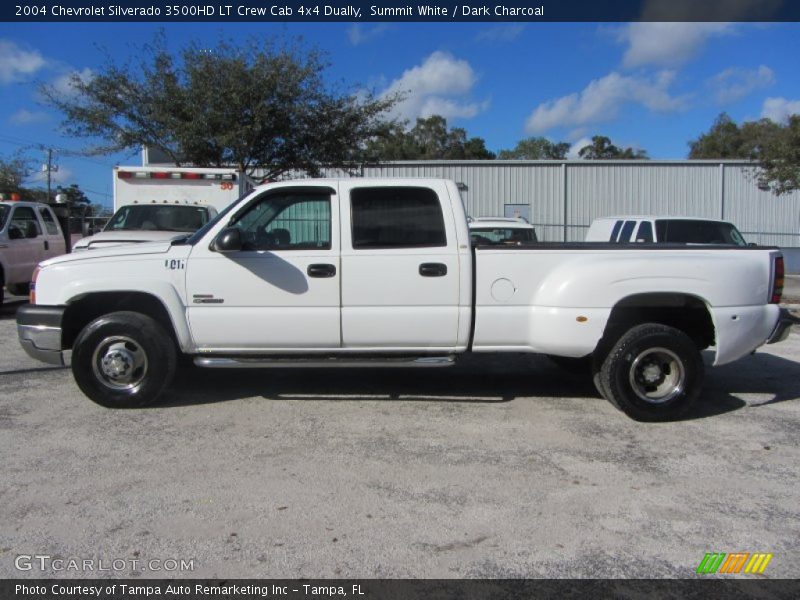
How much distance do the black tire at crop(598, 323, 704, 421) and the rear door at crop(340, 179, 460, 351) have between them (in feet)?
4.49

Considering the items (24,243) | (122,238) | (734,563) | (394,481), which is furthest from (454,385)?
(24,243)

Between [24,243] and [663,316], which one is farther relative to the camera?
[24,243]

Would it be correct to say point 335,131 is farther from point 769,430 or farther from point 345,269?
point 769,430

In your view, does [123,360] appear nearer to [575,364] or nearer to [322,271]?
[322,271]

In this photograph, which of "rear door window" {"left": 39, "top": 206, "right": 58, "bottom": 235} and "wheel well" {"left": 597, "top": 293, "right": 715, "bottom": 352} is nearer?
"wheel well" {"left": 597, "top": 293, "right": 715, "bottom": 352}

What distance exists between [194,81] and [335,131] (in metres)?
3.52

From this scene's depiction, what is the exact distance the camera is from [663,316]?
594cm

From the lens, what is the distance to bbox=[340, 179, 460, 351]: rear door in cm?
553

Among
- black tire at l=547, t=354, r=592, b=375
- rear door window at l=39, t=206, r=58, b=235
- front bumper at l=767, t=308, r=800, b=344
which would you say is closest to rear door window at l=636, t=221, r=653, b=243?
black tire at l=547, t=354, r=592, b=375

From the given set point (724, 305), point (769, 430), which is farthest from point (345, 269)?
point (769, 430)

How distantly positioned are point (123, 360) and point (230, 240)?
140 cm

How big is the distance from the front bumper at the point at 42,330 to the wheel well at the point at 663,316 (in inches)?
180

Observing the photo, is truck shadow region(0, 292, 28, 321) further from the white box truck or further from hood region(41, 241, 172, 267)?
hood region(41, 241, 172, 267)

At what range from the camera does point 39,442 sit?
4.93 metres
